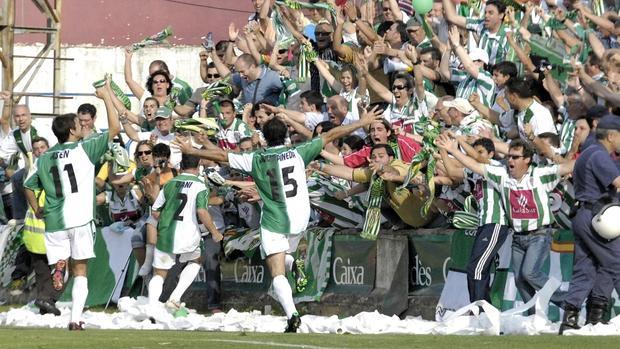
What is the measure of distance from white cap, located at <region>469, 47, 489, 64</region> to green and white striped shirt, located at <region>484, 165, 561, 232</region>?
3399 millimetres

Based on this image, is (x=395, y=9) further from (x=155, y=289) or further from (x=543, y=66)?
(x=155, y=289)

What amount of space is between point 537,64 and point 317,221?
3.31 meters

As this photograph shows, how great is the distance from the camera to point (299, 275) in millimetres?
18547

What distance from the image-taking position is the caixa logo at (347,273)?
714 inches

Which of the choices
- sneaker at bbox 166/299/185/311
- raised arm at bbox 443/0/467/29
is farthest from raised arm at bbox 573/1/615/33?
sneaker at bbox 166/299/185/311

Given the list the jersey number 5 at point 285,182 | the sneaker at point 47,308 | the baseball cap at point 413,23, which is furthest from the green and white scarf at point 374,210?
the sneaker at point 47,308

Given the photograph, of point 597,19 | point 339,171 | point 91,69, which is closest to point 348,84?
point 339,171

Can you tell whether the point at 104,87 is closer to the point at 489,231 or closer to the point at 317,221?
the point at 317,221

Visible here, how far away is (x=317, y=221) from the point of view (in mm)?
19281

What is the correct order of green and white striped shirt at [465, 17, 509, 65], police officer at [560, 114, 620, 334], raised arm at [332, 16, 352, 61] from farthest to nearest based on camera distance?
raised arm at [332, 16, 352, 61]
green and white striped shirt at [465, 17, 509, 65]
police officer at [560, 114, 620, 334]

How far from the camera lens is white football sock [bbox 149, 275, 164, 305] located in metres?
18.3

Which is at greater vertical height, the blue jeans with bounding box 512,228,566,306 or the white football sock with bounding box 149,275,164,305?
the blue jeans with bounding box 512,228,566,306

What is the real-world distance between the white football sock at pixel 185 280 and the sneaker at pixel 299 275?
120cm

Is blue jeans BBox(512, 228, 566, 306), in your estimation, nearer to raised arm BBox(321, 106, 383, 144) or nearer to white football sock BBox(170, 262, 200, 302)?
raised arm BBox(321, 106, 383, 144)
